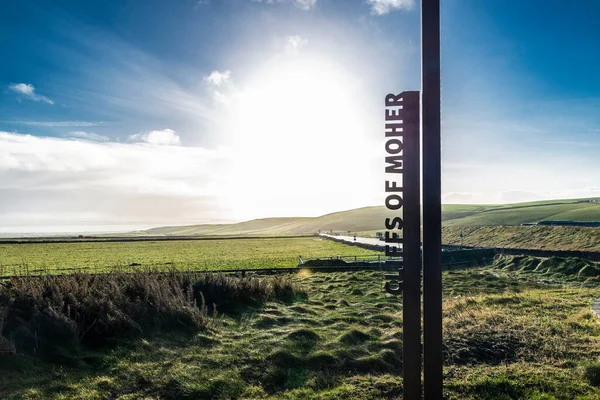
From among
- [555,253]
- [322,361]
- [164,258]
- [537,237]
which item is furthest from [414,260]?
[537,237]

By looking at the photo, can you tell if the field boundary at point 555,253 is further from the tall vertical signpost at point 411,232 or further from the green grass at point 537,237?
the tall vertical signpost at point 411,232

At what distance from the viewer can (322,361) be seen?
8273mm

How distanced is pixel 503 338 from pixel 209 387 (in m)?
6.87

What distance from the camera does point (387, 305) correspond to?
47.7ft

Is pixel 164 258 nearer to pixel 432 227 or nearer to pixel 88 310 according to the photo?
pixel 88 310

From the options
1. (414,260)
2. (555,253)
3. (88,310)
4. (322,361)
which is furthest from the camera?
(555,253)

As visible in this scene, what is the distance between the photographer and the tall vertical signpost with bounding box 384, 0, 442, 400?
15.0ft

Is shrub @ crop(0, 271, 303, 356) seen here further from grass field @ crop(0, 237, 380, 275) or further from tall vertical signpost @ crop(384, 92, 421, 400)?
grass field @ crop(0, 237, 380, 275)

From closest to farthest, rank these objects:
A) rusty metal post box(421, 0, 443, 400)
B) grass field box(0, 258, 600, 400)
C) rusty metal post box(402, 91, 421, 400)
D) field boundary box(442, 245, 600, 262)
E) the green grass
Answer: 1. rusty metal post box(421, 0, 443, 400)
2. rusty metal post box(402, 91, 421, 400)
3. grass field box(0, 258, 600, 400)
4. field boundary box(442, 245, 600, 262)
5. the green grass

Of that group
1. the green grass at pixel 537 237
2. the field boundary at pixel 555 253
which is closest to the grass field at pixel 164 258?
the field boundary at pixel 555 253

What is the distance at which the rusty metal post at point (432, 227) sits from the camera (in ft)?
15.0

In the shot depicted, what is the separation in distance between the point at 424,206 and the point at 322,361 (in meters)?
5.06

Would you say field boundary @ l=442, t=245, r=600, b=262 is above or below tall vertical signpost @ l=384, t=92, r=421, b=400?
below

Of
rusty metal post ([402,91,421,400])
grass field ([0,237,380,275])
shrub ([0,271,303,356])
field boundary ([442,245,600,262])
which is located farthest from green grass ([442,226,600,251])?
rusty metal post ([402,91,421,400])
